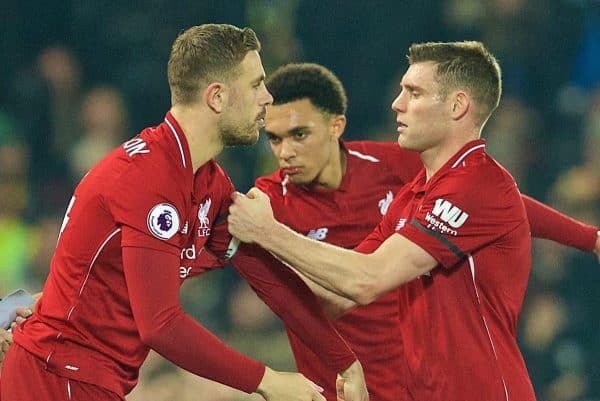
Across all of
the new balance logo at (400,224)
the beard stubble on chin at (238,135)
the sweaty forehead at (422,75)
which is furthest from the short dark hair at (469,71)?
the beard stubble on chin at (238,135)

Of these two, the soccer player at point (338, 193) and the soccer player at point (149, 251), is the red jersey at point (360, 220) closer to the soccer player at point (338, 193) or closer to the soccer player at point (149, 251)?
the soccer player at point (338, 193)

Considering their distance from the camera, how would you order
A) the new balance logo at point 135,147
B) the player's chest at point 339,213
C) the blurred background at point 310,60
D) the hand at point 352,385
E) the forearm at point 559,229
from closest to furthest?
the new balance logo at point 135,147, the hand at point 352,385, the forearm at point 559,229, the player's chest at point 339,213, the blurred background at point 310,60

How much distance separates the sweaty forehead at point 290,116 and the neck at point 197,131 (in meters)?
1.29

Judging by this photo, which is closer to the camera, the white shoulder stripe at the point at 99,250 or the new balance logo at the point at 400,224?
the white shoulder stripe at the point at 99,250

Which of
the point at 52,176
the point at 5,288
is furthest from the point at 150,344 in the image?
the point at 52,176

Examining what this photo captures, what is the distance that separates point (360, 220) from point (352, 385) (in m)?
1.15

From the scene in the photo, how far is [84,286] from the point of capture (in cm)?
314

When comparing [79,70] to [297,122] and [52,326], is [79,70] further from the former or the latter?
[52,326]

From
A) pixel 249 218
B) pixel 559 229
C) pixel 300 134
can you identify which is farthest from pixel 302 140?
pixel 249 218

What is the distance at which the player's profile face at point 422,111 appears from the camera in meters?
3.70

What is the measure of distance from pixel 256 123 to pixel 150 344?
0.83 metres

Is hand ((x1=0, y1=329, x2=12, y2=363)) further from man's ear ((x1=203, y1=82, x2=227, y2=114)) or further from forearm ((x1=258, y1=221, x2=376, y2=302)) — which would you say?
man's ear ((x1=203, y1=82, x2=227, y2=114))

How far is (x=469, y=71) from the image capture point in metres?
3.76

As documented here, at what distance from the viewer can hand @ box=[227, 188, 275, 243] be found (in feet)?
11.1
